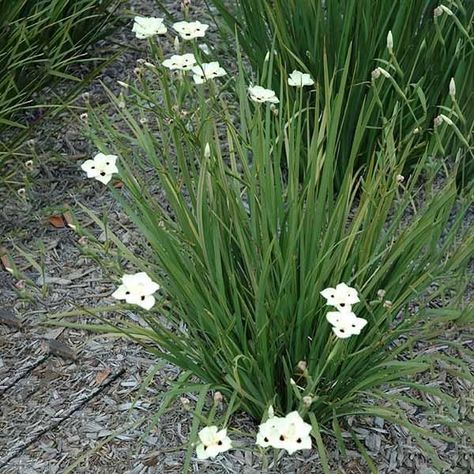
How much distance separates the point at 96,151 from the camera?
319cm

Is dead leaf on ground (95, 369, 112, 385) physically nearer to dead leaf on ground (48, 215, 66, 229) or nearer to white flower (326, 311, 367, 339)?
dead leaf on ground (48, 215, 66, 229)

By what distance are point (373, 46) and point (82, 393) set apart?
1304 mm

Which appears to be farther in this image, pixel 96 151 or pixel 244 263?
pixel 96 151

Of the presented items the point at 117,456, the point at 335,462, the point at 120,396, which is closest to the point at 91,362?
the point at 120,396

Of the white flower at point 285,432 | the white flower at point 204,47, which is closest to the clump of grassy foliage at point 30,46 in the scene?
the white flower at point 204,47

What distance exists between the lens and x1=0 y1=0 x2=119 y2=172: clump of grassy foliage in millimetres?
2795

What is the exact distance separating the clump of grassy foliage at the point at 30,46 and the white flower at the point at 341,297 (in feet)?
4.31

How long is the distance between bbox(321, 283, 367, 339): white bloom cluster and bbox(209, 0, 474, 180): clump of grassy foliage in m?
0.93

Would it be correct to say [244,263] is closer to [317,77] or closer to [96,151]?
[317,77]

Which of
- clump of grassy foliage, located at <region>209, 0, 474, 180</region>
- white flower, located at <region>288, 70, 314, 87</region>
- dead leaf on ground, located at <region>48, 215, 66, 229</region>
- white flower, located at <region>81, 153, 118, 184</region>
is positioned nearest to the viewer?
white flower, located at <region>81, 153, 118, 184</region>

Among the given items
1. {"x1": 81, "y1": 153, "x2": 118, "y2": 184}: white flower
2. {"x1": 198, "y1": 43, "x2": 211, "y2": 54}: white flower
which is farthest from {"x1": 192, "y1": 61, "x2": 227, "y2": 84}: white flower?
{"x1": 198, "y1": 43, "x2": 211, "y2": 54}: white flower

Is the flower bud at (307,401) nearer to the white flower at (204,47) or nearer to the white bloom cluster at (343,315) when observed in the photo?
the white bloom cluster at (343,315)

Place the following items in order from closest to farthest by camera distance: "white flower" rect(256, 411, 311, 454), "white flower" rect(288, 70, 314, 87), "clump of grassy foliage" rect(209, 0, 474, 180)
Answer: "white flower" rect(256, 411, 311, 454) → "white flower" rect(288, 70, 314, 87) → "clump of grassy foliage" rect(209, 0, 474, 180)

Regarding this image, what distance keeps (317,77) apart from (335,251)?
2.92 ft
